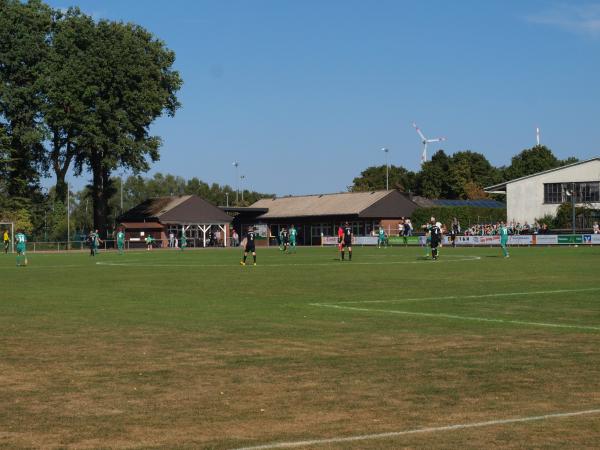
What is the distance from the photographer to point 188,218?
113 m

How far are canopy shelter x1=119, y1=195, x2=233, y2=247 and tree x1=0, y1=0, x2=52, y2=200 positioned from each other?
20226 mm

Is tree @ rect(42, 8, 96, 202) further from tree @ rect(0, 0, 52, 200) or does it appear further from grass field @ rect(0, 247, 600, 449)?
grass field @ rect(0, 247, 600, 449)

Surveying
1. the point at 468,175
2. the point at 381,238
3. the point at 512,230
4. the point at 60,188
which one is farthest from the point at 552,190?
the point at 468,175

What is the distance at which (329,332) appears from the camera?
1702 cm

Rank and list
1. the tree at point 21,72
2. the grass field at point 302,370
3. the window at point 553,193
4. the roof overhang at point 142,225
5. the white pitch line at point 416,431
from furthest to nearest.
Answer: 1. the roof overhang at point 142,225
2. the window at point 553,193
3. the tree at point 21,72
4. the grass field at point 302,370
5. the white pitch line at point 416,431

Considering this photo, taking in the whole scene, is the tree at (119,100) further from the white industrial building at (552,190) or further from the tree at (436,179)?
the tree at (436,179)

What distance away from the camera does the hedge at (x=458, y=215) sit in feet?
341

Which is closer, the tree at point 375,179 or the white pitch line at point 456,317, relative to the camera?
the white pitch line at point 456,317

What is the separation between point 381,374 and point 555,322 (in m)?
7.03

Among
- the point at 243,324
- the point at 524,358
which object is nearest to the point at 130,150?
the point at 243,324

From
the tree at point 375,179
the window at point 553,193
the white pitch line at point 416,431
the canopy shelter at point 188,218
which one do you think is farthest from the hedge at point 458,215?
A: the white pitch line at point 416,431

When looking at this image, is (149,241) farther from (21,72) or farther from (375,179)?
(375,179)

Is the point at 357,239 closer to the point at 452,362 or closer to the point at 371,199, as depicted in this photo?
the point at 371,199

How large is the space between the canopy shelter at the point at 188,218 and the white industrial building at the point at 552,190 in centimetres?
3343
